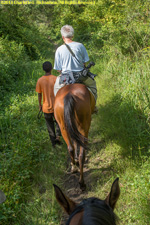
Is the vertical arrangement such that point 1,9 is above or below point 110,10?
above

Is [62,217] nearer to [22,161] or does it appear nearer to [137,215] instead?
[137,215]

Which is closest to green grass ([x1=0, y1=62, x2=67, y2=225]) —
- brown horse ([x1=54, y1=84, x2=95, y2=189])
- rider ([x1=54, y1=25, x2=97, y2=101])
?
brown horse ([x1=54, y1=84, x2=95, y2=189])

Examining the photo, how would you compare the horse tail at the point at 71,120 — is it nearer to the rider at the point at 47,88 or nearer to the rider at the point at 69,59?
the rider at the point at 69,59

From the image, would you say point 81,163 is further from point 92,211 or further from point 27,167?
point 92,211

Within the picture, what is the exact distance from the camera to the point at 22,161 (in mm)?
3559

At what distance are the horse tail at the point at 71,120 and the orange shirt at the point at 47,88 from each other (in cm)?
112

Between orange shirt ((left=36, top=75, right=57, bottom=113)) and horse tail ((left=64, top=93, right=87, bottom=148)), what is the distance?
112cm

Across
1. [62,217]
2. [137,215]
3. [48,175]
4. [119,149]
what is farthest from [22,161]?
Answer: [137,215]

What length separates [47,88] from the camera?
12.7 feet

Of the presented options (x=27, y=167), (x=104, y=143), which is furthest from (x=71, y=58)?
(x=27, y=167)

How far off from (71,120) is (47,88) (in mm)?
1355

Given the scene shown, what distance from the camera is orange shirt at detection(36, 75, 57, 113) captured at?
3857mm

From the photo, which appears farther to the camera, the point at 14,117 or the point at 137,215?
the point at 14,117

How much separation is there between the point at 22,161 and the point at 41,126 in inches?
67.2
